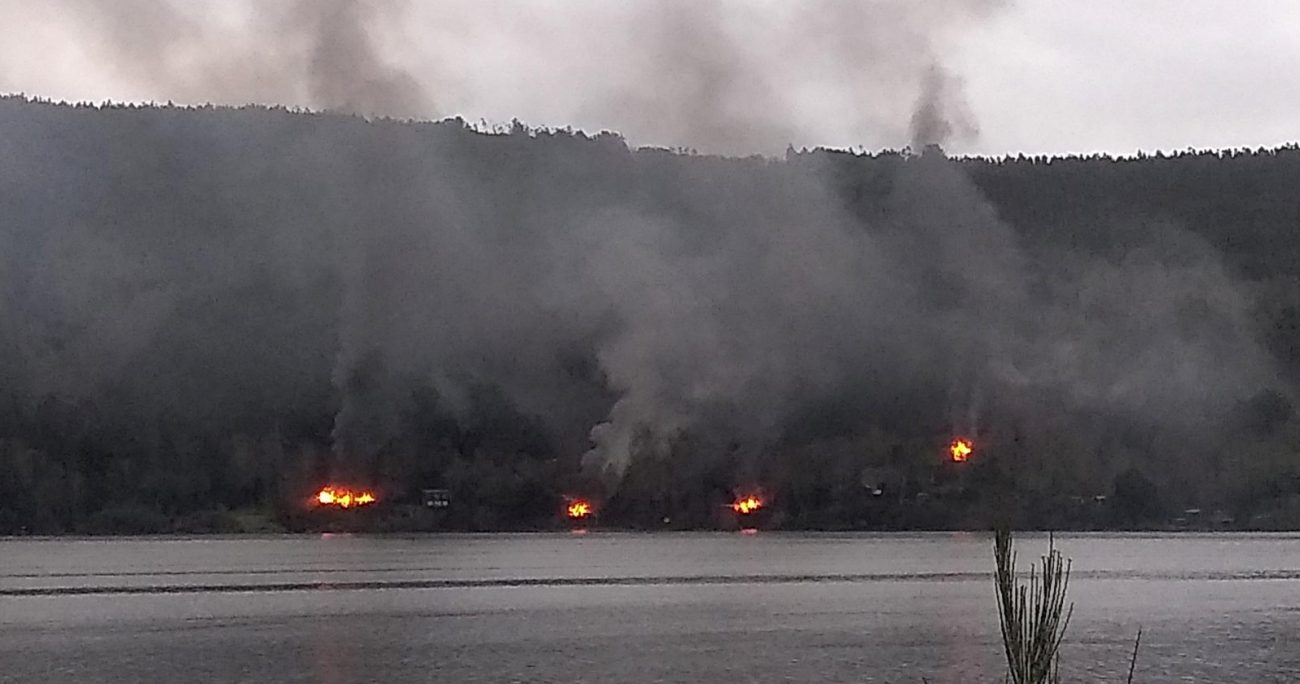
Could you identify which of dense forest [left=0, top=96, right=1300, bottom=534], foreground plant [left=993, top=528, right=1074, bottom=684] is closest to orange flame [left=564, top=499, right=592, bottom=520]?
dense forest [left=0, top=96, right=1300, bottom=534]

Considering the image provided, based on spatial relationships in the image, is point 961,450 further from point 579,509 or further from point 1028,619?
point 1028,619

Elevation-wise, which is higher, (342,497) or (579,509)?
(342,497)

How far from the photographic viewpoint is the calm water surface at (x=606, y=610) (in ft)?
208

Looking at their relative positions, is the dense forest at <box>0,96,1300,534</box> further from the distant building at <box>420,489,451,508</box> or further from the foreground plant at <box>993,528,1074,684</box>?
the foreground plant at <box>993,528,1074,684</box>

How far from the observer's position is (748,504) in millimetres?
164750

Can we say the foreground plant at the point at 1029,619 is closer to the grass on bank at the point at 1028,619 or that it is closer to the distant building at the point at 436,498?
the grass on bank at the point at 1028,619

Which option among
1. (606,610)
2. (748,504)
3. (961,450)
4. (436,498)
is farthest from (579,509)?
(606,610)

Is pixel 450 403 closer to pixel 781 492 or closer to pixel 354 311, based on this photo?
pixel 354 311

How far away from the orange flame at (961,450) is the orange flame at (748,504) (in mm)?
18520

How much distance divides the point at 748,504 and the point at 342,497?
38230 millimetres

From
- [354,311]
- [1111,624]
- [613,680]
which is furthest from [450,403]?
[613,680]

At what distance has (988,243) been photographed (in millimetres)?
186875

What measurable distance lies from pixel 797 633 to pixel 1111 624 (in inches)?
755

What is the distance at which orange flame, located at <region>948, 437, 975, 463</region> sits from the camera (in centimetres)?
16050
